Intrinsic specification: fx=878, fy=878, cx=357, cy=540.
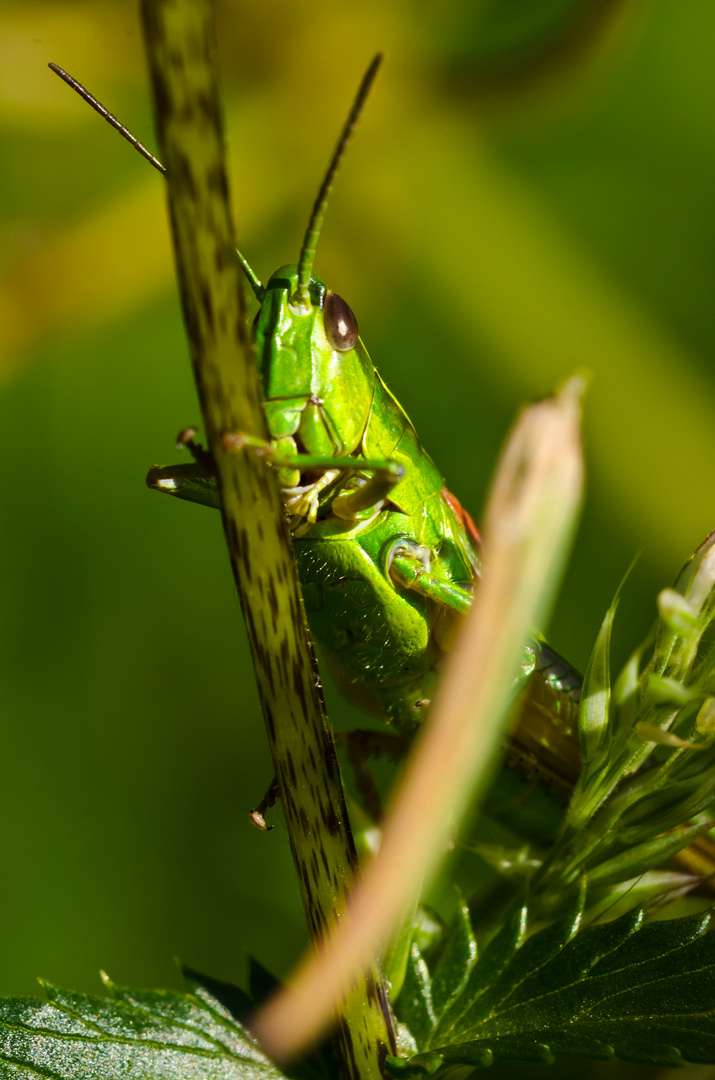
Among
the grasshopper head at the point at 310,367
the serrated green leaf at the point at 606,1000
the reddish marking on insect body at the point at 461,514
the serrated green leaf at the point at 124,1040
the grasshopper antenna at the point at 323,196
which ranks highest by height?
the grasshopper antenna at the point at 323,196

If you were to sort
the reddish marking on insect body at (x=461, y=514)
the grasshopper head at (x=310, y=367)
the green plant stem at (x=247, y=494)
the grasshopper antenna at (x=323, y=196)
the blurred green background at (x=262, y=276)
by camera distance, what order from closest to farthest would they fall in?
the green plant stem at (x=247, y=494) < the grasshopper antenna at (x=323, y=196) < the grasshopper head at (x=310, y=367) < the reddish marking on insect body at (x=461, y=514) < the blurred green background at (x=262, y=276)

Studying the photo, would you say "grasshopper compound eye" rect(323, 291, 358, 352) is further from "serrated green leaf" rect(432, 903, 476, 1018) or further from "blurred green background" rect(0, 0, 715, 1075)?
"blurred green background" rect(0, 0, 715, 1075)

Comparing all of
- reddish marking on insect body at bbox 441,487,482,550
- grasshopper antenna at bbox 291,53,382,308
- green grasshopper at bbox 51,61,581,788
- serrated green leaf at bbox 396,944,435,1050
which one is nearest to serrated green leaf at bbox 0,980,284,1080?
serrated green leaf at bbox 396,944,435,1050

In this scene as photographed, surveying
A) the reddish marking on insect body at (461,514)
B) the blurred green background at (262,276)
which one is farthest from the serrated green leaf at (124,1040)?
the blurred green background at (262,276)

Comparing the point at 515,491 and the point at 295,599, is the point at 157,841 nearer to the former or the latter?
the point at 295,599

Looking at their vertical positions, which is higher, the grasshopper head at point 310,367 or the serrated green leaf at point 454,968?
the grasshopper head at point 310,367

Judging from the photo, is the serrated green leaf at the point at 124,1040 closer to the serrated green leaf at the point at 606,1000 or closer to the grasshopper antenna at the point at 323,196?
the serrated green leaf at the point at 606,1000
